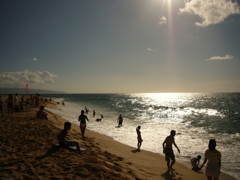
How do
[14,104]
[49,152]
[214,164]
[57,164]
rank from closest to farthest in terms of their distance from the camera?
[214,164], [57,164], [49,152], [14,104]

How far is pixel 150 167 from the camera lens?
28.7 ft

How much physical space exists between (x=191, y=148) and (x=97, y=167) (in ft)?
32.4

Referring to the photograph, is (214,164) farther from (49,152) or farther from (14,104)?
(14,104)

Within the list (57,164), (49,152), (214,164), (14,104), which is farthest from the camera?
(14,104)

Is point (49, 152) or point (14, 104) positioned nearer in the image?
point (49, 152)

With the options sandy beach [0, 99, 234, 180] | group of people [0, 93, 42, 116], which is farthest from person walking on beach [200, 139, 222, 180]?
group of people [0, 93, 42, 116]

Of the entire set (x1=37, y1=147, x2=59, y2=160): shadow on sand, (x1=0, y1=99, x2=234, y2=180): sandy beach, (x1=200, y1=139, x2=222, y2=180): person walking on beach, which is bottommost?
(x1=0, y1=99, x2=234, y2=180): sandy beach

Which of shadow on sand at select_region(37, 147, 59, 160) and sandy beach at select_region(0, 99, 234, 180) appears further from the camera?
shadow on sand at select_region(37, 147, 59, 160)

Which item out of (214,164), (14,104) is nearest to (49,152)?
(214,164)

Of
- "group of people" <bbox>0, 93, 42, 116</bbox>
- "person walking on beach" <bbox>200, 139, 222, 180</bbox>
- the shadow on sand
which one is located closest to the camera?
"person walking on beach" <bbox>200, 139, 222, 180</bbox>

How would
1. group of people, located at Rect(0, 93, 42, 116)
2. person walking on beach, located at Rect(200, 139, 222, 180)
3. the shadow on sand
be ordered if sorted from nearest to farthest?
person walking on beach, located at Rect(200, 139, 222, 180)
the shadow on sand
group of people, located at Rect(0, 93, 42, 116)

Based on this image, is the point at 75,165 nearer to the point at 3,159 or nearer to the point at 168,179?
the point at 3,159

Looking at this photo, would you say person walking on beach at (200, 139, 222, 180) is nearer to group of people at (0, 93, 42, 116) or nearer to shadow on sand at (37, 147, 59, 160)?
shadow on sand at (37, 147, 59, 160)

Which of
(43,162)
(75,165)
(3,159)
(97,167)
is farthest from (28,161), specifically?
(97,167)
